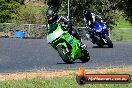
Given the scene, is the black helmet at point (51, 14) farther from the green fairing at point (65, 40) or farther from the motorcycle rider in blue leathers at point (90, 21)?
the motorcycle rider in blue leathers at point (90, 21)

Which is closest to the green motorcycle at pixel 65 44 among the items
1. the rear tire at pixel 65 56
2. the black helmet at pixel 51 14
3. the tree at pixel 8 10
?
the rear tire at pixel 65 56

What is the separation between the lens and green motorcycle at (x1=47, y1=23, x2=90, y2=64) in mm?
13664

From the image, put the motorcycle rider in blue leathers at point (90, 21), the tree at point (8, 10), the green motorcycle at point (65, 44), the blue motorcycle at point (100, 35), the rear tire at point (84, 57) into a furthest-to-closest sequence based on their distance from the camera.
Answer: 1. the tree at point (8, 10)
2. the motorcycle rider in blue leathers at point (90, 21)
3. the blue motorcycle at point (100, 35)
4. the rear tire at point (84, 57)
5. the green motorcycle at point (65, 44)

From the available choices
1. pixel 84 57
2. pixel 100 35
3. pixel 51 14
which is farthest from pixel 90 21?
pixel 51 14

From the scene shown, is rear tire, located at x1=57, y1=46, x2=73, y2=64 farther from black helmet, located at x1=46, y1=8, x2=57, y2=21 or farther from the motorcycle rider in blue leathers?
the motorcycle rider in blue leathers

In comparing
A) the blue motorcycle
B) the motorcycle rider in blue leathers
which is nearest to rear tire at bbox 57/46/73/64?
the blue motorcycle

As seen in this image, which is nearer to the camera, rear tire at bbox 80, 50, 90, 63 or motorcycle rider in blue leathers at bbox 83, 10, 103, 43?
rear tire at bbox 80, 50, 90, 63

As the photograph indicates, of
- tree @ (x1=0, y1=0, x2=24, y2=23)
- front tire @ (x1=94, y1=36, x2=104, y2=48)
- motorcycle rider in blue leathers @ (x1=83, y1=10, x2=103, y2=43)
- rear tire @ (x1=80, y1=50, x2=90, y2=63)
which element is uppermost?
rear tire @ (x1=80, y1=50, x2=90, y2=63)

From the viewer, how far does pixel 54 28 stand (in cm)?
1367

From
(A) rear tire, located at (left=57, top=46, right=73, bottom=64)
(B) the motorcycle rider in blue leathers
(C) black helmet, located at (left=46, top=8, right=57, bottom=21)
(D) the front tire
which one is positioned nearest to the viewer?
(C) black helmet, located at (left=46, top=8, right=57, bottom=21)

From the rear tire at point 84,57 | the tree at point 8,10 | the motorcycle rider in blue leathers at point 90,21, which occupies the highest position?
the rear tire at point 84,57

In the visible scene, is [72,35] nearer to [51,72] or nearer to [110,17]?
[51,72]

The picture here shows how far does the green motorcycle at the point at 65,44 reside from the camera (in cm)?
1366

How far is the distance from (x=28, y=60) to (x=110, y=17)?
32.3 m
